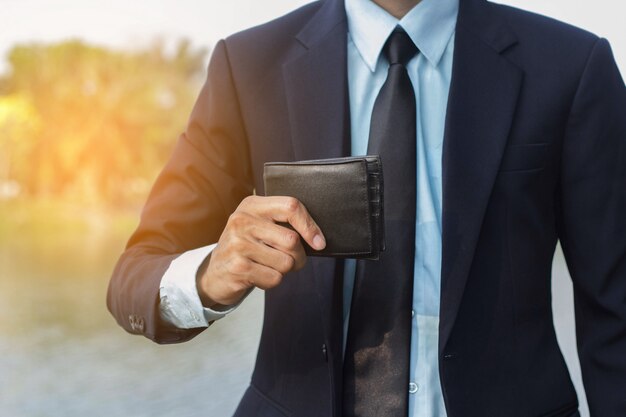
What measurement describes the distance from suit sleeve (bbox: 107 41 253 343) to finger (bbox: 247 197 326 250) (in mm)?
286

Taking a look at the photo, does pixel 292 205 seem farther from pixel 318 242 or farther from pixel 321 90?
pixel 321 90

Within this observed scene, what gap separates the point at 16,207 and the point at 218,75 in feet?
22.6

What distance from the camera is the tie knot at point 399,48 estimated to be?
4.18 feet

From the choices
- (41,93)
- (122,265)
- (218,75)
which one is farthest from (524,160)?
(41,93)

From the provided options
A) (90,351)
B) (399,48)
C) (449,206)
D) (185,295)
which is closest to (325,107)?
(399,48)

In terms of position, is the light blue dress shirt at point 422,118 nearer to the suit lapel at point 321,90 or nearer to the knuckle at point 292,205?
the suit lapel at point 321,90

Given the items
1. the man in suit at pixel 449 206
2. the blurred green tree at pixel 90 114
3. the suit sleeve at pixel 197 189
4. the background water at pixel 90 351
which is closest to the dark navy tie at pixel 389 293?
the man in suit at pixel 449 206

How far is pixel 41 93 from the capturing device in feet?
24.7

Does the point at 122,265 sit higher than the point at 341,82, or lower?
lower

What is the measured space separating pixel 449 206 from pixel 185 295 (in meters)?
0.41

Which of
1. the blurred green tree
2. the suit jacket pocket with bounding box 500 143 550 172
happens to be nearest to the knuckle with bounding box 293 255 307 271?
the suit jacket pocket with bounding box 500 143 550 172

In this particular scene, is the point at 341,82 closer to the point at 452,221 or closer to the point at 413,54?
the point at 413,54

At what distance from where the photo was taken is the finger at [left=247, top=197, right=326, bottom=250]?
1.03 metres

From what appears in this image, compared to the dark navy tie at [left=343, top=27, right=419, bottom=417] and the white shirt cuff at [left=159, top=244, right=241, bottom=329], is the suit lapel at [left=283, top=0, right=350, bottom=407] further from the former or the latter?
the white shirt cuff at [left=159, top=244, right=241, bottom=329]
